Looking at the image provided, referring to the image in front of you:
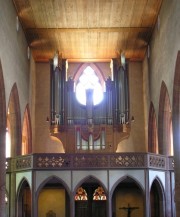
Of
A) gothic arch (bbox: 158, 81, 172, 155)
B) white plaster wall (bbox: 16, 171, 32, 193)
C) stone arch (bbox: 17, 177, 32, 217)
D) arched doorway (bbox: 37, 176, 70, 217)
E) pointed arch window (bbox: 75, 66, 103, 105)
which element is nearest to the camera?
white plaster wall (bbox: 16, 171, 32, 193)

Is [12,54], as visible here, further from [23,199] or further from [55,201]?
[55,201]

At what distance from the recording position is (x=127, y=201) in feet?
87.9

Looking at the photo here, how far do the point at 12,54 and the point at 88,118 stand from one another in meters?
6.44

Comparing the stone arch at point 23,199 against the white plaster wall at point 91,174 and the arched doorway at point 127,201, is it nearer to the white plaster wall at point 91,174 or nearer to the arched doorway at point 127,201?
the white plaster wall at point 91,174

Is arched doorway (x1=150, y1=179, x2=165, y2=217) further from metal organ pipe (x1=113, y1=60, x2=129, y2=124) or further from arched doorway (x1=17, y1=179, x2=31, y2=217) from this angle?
arched doorway (x1=17, y1=179, x2=31, y2=217)

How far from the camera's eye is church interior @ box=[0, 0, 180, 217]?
2288 cm

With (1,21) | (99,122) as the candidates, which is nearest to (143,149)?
(99,122)

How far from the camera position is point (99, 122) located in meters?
27.8

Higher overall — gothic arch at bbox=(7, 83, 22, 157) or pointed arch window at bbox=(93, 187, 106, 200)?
gothic arch at bbox=(7, 83, 22, 157)

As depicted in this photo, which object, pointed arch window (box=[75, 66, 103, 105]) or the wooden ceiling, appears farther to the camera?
pointed arch window (box=[75, 66, 103, 105])

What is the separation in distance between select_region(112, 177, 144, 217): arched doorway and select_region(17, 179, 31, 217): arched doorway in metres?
4.68

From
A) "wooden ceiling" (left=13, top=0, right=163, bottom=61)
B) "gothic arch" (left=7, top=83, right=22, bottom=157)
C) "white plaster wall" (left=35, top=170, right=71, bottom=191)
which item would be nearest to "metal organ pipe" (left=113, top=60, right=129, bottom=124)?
"wooden ceiling" (left=13, top=0, right=163, bottom=61)

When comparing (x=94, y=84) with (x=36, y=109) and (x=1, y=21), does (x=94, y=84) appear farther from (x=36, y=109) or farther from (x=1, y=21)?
(x=1, y=21)

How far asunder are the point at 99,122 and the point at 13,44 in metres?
7.09
